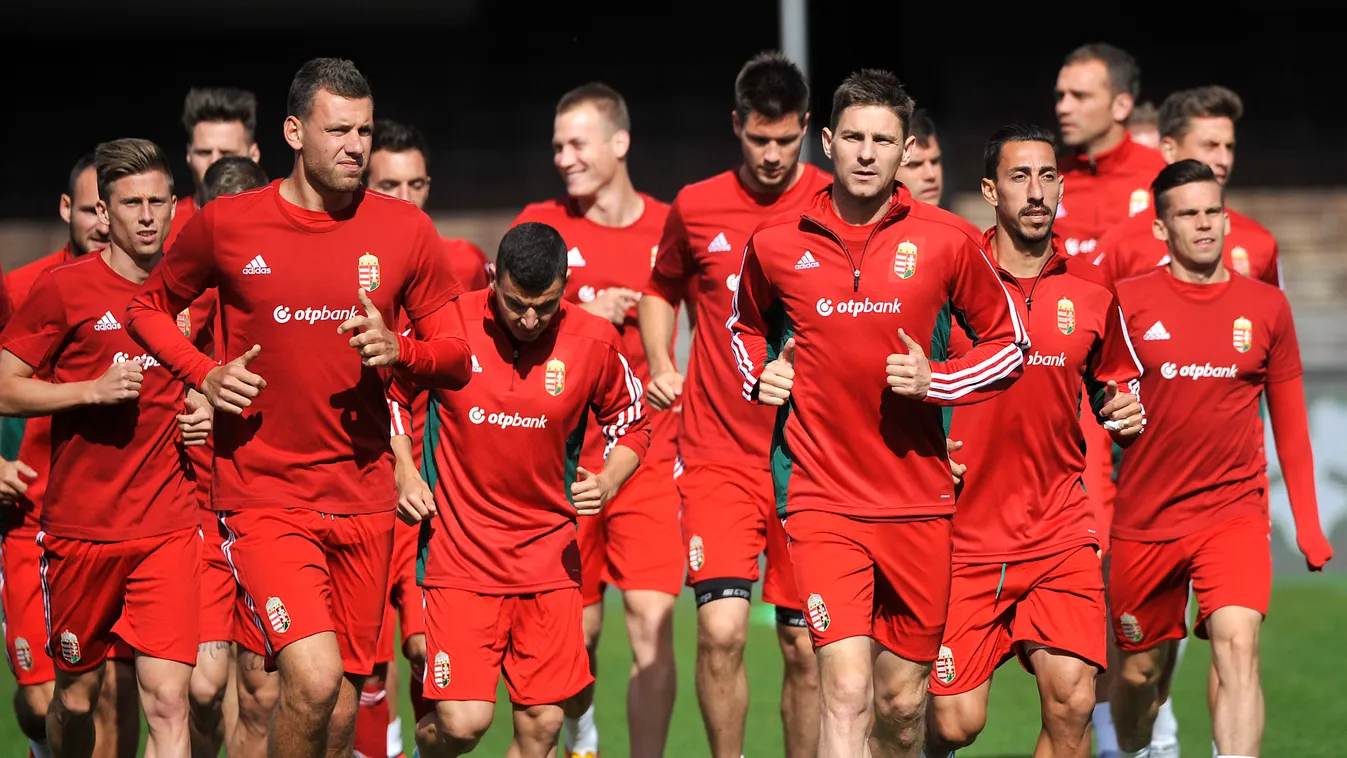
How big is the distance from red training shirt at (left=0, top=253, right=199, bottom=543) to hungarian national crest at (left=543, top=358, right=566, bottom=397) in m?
1.44

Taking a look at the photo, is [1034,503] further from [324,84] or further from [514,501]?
[324,84]

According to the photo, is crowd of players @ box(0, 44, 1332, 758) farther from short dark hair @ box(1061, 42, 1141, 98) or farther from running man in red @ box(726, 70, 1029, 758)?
short dark hair @ box(1061, 42, 1141, 98)

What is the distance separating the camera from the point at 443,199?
56.4 ft

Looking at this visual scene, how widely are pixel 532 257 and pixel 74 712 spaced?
2.53 meters

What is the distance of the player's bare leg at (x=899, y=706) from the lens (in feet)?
20.6

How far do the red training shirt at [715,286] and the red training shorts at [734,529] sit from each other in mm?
72

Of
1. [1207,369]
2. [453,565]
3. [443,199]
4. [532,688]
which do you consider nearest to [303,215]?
[453,565]

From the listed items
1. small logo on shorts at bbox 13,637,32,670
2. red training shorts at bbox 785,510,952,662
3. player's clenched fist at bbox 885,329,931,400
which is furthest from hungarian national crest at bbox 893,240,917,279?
small logo on shorts at bbox 13,637,32,670

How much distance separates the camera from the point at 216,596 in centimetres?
742

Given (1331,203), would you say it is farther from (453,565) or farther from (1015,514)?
(453,565)

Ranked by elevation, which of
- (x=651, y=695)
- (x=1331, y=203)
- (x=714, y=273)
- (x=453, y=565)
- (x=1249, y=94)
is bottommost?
(x=651, y=695)

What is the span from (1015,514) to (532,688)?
6.33ft

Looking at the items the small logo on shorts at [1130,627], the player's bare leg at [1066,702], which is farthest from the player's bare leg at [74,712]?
the small logo on shorts at [1130,627]

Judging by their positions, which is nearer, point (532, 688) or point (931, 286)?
point (931, 286)
